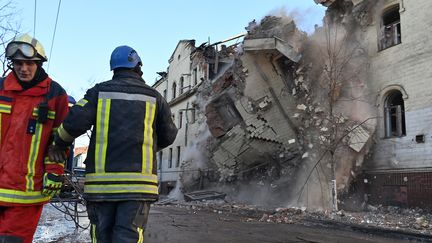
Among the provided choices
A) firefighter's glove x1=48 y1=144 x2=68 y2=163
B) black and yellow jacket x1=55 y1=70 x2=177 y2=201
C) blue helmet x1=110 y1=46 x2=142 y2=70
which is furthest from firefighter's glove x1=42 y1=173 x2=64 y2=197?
blue helmet x1=110 y1=46 x2=142 y2=70

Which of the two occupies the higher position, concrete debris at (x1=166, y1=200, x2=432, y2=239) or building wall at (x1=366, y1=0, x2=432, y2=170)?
Result: building wall at (x1=366, y1=0, x2=432, y2=170)

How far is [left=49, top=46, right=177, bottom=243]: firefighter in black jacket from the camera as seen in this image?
2.84 m

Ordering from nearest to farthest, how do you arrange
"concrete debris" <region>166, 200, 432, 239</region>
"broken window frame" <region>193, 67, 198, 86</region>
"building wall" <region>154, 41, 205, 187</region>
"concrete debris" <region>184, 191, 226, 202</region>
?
"concrete debris" <region>166, 200, 432, 239</region> < "concrete debris" <region>184, 191, 226, 202</region> < "broken window frame" <region>193, 67, 198, 86</region> < "building wall" <region>154, 41, 205, 187</region>

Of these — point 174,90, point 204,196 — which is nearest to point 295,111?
point 204,196

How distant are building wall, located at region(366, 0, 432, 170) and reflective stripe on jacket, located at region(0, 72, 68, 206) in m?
13.2

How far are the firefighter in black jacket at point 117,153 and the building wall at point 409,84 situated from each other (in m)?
12.8

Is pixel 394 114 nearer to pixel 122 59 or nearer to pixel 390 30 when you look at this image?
pixel 390 30

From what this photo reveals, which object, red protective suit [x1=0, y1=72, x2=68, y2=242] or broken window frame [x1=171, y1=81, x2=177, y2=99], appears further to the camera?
broken window frame [x1=171, y1=81, x2=177, y2=99]

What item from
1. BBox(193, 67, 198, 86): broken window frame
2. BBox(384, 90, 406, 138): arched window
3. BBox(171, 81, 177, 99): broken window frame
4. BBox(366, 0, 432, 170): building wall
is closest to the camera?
BBox(366, 0, 432, 170): building wall

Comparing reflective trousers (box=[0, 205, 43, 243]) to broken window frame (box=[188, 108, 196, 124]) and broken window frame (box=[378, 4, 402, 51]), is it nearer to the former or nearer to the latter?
broken window frame (box=[378, 4, 402, 51])

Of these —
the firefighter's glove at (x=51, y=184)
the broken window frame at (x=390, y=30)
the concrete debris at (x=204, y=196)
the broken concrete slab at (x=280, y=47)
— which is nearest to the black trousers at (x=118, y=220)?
the firefighter's glove at (x=51, y=184)

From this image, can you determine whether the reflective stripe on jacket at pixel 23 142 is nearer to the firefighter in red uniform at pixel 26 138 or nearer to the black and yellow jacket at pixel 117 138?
the firefighter in red uniform at pixel 26 138

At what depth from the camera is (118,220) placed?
284 cm

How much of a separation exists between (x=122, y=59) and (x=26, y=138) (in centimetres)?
93
